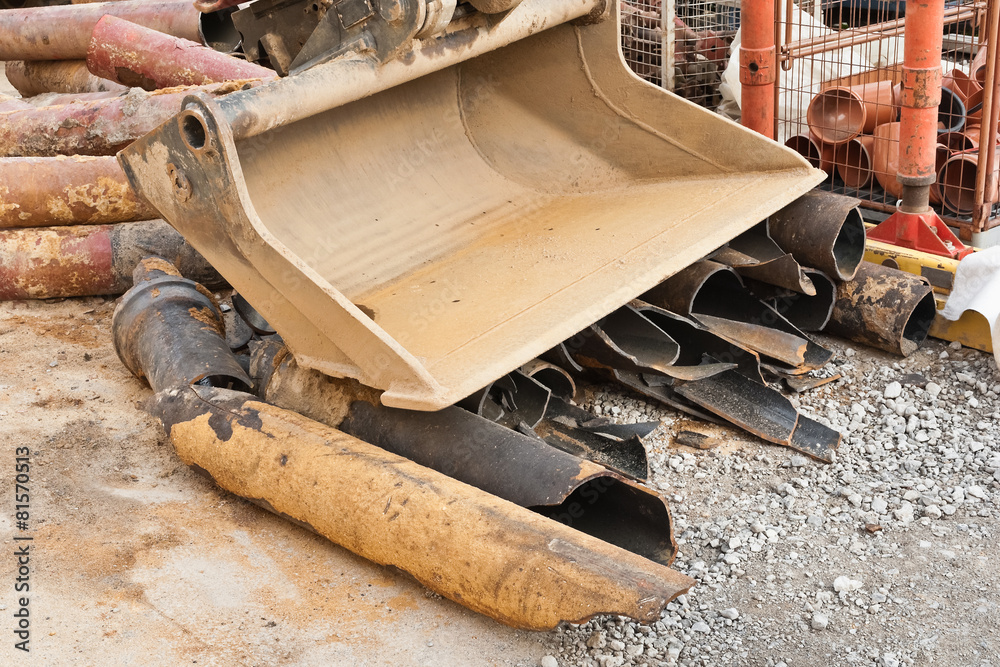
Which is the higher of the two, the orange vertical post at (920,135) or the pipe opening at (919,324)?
the orange vertical post at (920,135)

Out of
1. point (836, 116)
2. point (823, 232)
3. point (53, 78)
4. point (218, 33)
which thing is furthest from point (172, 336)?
point (53, 78)

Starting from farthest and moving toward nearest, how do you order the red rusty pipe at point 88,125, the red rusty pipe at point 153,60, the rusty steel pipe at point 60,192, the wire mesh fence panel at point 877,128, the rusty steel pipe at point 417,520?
1. the red rusty pipe at point 153,60
2. the red rusty pipe at point 88,125
3. the rusty steel pipe at point 60,192
4. the wire mesh fence panel at point 877,128
5. the rusty steel pipe at point 417,520

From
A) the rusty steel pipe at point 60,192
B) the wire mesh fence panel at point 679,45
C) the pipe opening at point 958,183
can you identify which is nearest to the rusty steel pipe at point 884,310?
the pipe opening at point 958,183

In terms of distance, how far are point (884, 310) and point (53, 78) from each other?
676 centimetres

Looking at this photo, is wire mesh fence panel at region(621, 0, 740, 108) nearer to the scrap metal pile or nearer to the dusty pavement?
the scrap metal pile

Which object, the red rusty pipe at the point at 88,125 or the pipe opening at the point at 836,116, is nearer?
the pipe opening at the point at 836,116

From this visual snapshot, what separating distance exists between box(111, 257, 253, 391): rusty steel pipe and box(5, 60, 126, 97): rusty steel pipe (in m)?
3.87

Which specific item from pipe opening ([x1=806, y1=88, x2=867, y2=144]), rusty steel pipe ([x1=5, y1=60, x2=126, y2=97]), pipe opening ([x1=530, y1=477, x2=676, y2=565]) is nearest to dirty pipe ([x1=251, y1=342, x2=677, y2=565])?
pipe opening ([x1=530, y1=477, x2=676, y2=565])

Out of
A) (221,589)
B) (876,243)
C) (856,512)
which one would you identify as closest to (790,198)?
(876,243)

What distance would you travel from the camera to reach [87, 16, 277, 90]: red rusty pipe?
19.6 ft

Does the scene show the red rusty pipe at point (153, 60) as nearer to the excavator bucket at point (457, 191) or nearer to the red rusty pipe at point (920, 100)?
the excavator bucket at point (457, 191)

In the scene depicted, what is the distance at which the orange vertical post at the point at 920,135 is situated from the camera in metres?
4.07

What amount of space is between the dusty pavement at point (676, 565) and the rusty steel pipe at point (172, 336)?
24cm

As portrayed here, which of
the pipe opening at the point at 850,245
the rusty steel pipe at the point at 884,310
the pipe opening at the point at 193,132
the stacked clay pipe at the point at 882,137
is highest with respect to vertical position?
the pipe opening at the point at 193,132
